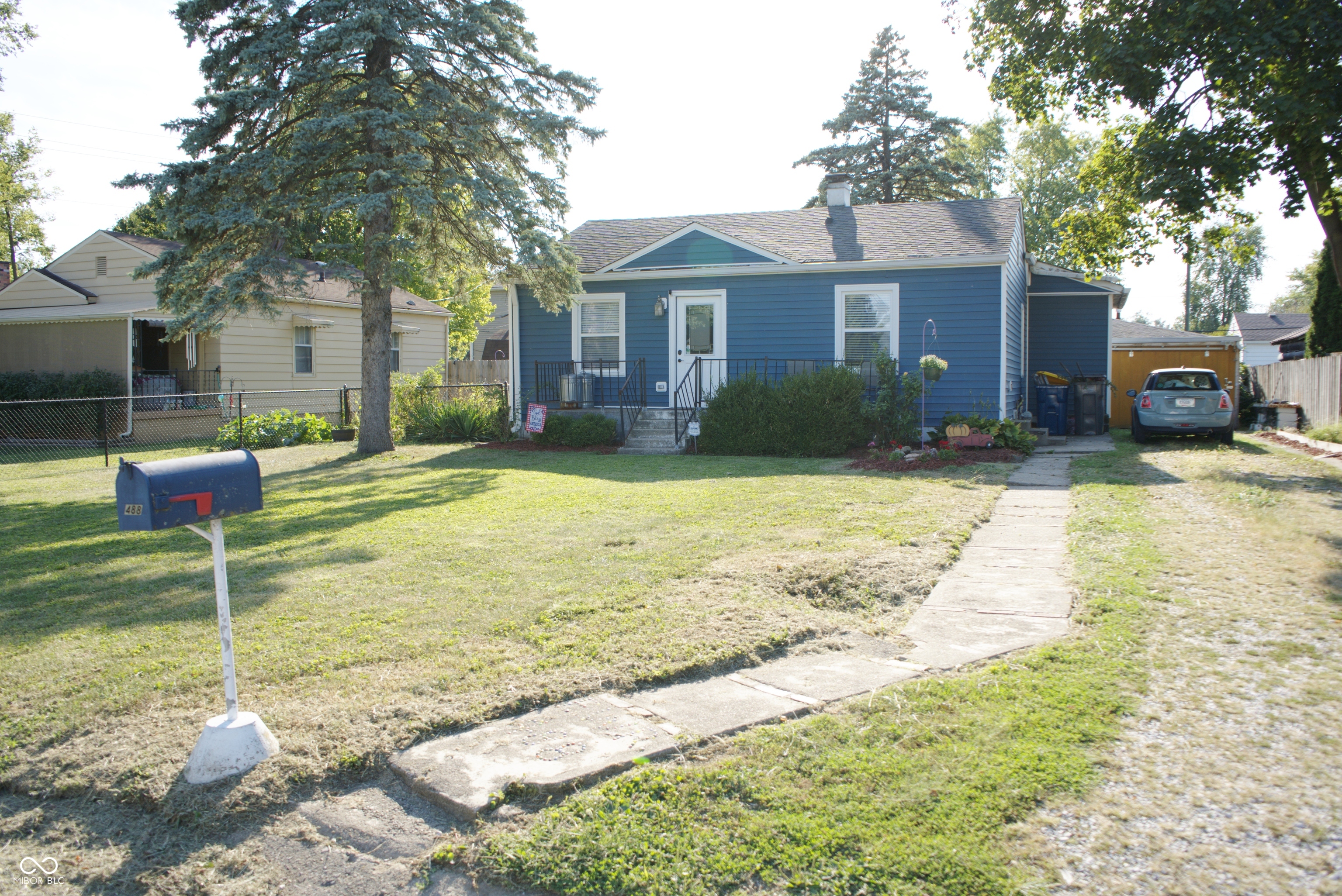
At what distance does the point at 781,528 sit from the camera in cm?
707

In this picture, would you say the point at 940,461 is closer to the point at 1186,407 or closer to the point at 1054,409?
the point at 1186,407

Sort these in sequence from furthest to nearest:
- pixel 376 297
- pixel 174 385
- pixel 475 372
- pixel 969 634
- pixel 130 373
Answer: pixel 475 372, pixel 174 385, pixel 130 373, pixel 376 297, pixel 969 634

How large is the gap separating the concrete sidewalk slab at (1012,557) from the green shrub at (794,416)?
21.6 ft

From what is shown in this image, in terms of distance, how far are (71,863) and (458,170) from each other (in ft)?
42.9

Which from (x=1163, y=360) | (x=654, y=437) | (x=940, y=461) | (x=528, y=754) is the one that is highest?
(x=1163, y=360)

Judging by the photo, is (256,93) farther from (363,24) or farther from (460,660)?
(460,660)

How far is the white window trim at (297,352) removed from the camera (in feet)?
69.6

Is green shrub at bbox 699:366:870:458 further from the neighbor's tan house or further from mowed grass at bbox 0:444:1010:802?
the neighbor's tan house

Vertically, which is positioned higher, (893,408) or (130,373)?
(130,373)

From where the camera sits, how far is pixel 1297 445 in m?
14.0

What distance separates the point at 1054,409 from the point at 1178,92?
658cm

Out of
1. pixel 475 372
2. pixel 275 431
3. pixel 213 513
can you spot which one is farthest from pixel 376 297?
pixel 213 513

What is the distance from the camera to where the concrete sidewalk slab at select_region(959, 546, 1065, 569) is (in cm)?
586

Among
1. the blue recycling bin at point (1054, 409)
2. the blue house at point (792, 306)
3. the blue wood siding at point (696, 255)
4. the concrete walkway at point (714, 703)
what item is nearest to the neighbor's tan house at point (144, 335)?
the blue house at point (792, 306)
